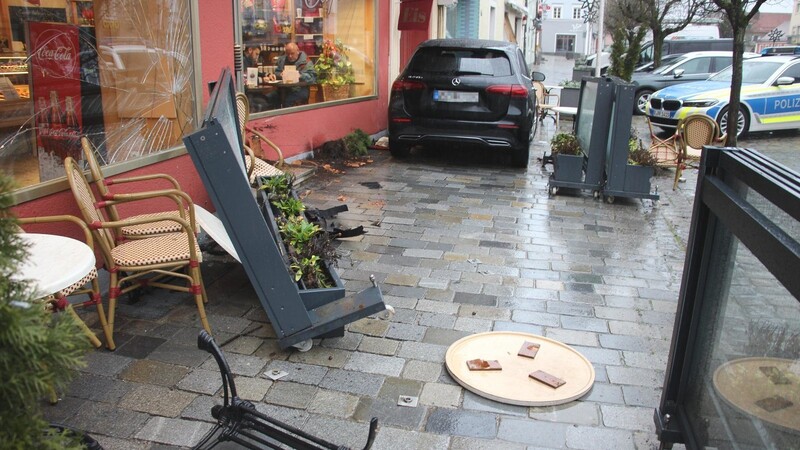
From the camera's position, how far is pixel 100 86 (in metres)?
5.09

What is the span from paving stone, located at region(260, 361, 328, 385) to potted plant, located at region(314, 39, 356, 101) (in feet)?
20.9

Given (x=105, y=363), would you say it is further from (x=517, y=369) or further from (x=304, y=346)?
(x=517, y=369)

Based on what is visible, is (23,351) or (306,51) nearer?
(23,351)

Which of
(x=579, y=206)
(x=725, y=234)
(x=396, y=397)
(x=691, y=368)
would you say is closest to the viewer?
Result: (x=725, y=234)

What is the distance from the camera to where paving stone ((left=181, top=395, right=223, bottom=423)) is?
9.83 ft

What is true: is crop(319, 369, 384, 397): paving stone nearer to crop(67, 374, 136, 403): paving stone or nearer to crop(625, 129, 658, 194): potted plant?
crop(67, 374, 136, 403): paving stone

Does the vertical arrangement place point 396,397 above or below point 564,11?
below

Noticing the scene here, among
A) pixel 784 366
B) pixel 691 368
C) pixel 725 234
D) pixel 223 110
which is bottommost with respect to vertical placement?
pixel 691 368

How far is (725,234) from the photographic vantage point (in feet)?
7.84

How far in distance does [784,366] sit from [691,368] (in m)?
0.72

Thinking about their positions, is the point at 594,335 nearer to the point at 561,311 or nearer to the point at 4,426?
the point at 561,311

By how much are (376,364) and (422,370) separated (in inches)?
9.8

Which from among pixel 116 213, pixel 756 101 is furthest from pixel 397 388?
pixel 756 101

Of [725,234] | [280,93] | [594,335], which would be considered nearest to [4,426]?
[725,234]
